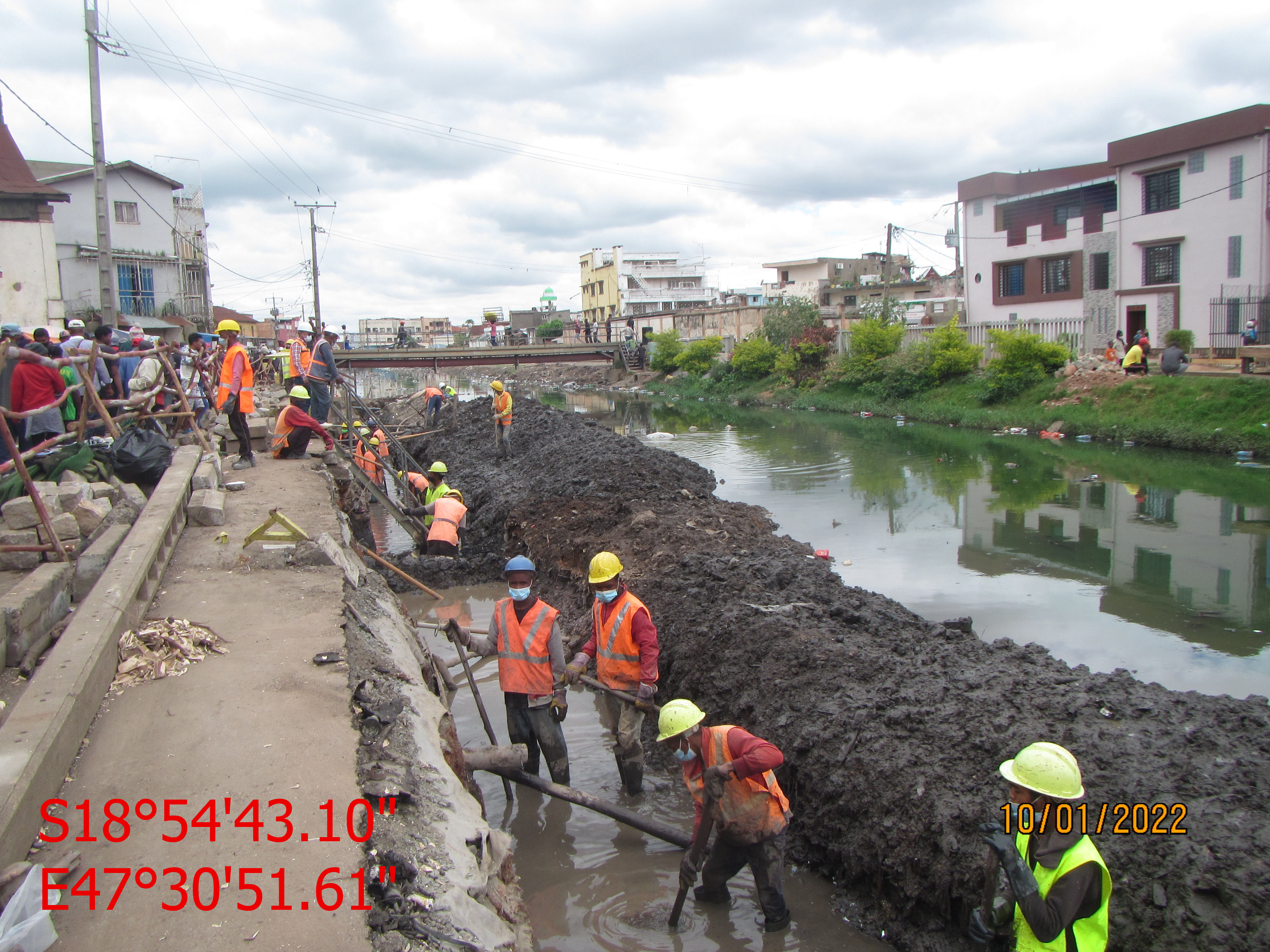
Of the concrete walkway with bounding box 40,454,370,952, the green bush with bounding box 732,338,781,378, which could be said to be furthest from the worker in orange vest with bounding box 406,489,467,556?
the green bush with bounding box 732,338,781,378

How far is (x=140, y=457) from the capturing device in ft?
27.2

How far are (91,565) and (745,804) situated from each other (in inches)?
195

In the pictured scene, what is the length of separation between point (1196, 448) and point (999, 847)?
19.9 metres

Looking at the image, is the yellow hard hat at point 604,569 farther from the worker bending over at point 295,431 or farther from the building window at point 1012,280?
the building window at point 1012,280

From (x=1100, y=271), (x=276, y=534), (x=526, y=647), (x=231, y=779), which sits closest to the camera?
(x=231, y=779)

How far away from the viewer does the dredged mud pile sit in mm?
3756

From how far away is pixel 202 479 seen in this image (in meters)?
8.88

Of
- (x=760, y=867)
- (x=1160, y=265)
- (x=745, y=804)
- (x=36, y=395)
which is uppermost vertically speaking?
(x=1160, y=265)

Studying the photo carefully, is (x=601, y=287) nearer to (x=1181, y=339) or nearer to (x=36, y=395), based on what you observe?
(x=1181, y=339)

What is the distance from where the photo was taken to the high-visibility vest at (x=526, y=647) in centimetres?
583

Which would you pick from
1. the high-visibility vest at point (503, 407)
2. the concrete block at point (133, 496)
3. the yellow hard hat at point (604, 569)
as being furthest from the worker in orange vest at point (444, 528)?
the high-visibility vest at point (503, 407)

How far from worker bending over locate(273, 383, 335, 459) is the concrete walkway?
18.8 feet

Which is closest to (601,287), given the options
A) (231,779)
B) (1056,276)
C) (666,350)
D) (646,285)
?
(646,285)

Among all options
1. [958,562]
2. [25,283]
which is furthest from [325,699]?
[25,283]
